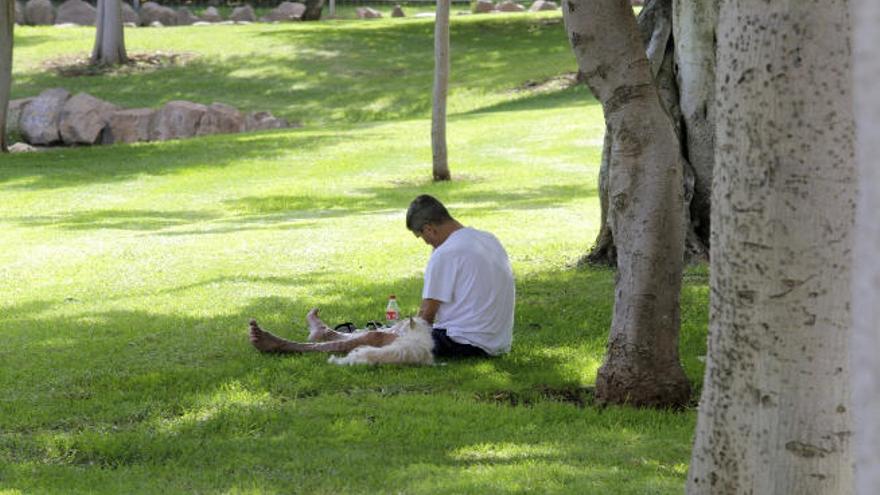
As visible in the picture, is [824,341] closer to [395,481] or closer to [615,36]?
[395,481]

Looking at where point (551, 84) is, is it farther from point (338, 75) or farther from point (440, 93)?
point (440, 93)

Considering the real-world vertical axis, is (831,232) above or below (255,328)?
above

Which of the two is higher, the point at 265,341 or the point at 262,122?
the point at 265,341

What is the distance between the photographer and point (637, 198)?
27.3ft

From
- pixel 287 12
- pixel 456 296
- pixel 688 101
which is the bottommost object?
pixel 287 12

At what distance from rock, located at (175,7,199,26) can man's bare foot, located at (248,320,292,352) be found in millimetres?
46803

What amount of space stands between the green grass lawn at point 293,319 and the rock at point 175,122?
3.39 metres

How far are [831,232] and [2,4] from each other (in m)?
25.1

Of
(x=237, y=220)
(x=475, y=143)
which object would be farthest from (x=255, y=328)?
(x=475, y=143)

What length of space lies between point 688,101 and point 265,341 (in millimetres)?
5331

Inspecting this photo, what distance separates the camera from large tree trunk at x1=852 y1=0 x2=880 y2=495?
7.34 feet

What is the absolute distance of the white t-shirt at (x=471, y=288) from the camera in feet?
31.4

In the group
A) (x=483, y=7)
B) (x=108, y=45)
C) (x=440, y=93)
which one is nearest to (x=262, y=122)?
(x=108, y=45)

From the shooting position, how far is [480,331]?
974cm
